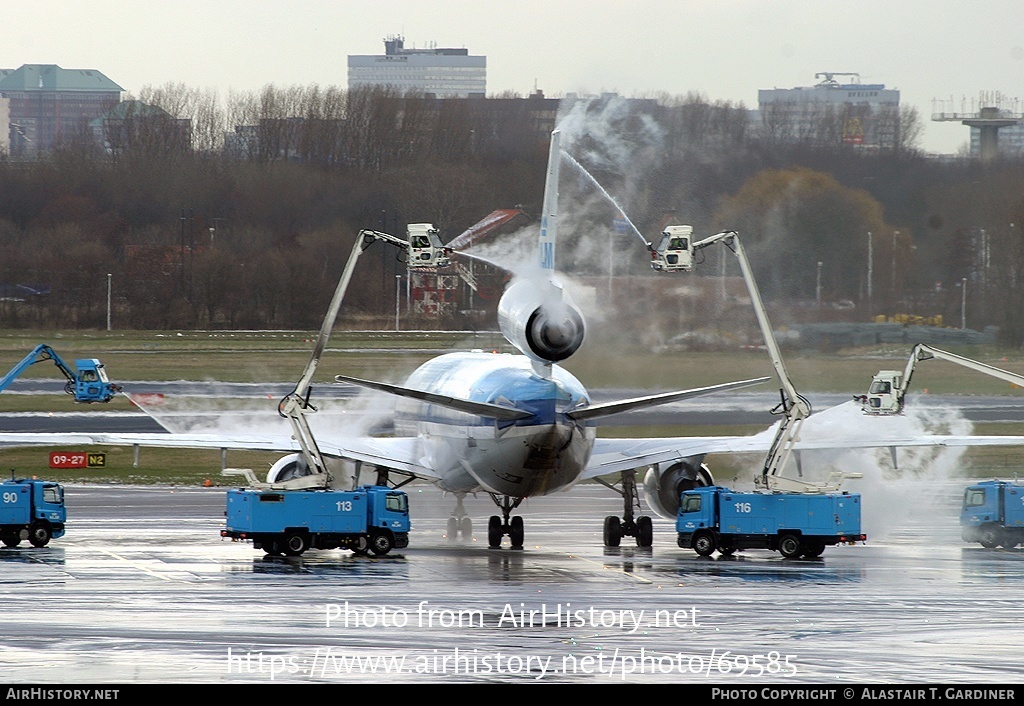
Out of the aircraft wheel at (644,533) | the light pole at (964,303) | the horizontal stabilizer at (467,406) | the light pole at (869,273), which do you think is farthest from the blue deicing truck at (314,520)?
the light pole at (964,303)

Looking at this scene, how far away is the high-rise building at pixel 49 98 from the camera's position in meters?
114

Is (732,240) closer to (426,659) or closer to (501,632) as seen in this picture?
(501,632)

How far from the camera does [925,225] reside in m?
61.6

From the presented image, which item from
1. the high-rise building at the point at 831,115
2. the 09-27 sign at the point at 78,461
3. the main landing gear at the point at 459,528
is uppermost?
the high-rise building at the point at 831,115

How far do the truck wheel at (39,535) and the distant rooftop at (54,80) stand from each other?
117 m

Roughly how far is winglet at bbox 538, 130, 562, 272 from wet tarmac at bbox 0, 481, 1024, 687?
279 inches

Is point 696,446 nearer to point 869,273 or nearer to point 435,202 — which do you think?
point 869,273

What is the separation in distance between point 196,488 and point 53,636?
3290 centimetres

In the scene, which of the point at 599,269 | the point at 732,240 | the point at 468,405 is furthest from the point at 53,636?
the point at 599,269

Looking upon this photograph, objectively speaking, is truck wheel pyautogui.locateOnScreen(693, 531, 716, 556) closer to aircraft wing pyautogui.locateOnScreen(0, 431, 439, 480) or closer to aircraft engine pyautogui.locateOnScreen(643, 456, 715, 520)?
aircraft engine pyautogui.locateOnScreen(643, 456, 715, 520)

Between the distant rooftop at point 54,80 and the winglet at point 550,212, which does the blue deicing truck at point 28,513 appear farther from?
the distant rooftop at point 54,80

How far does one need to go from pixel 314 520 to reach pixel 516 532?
6.30 metres

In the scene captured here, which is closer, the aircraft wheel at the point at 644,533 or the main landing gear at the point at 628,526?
the main landing gear at the point at 628,526

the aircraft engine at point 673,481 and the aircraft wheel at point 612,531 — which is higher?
the aircraft engine at point 673,481
